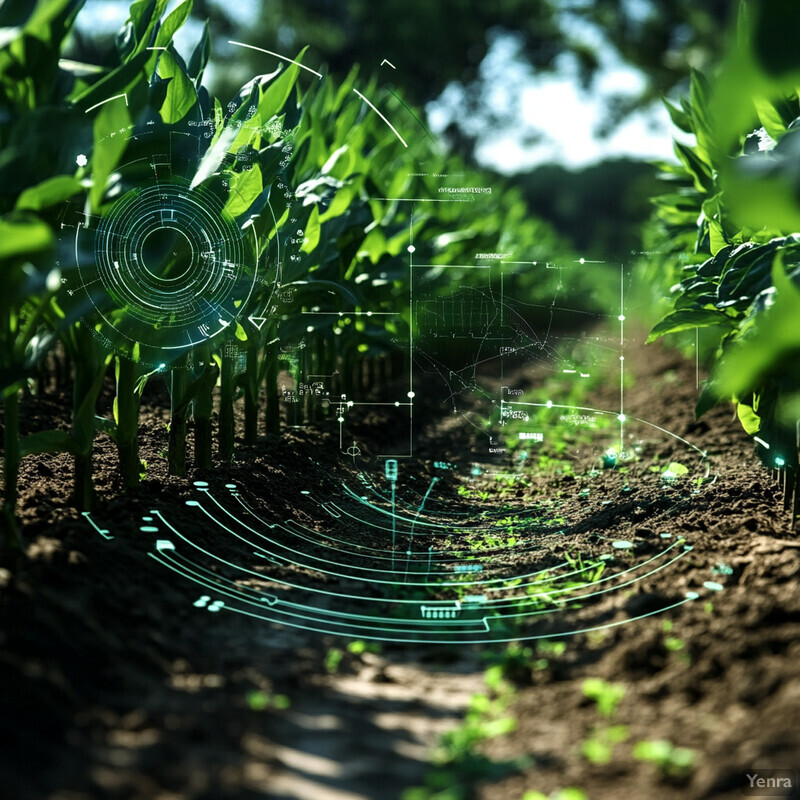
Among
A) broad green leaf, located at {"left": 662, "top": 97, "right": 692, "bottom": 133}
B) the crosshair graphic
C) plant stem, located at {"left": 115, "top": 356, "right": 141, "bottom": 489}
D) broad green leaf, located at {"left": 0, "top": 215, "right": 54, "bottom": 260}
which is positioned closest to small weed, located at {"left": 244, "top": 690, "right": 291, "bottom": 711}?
the crosshair graphic

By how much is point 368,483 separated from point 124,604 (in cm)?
213

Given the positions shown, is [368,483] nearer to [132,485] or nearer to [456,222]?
[132,485]

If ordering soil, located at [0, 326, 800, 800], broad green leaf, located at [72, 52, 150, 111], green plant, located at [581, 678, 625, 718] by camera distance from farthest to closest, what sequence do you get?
broad green leaf, located at [72, 52, 150, 111]
green plant, located at [581, 678, 625, 718]
soil, located at [0, 326, 800, 800]

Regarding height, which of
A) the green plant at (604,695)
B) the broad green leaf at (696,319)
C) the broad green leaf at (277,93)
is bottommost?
the green plant at (604,695)

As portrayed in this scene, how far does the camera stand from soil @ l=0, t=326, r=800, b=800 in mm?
1558

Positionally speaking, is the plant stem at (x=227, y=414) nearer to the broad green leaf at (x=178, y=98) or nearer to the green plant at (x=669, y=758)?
the broad green leaf at (x=178, y=98)

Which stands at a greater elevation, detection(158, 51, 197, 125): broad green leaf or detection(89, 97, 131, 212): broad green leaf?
detection(158, 51, 197, 125): broad green leaf

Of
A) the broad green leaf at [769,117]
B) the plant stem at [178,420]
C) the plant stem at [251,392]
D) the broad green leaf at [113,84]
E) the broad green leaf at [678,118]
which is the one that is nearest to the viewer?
the broad green leaf at [113,84]

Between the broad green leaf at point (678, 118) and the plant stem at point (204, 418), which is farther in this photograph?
the broad green leaf at point (678, 118)

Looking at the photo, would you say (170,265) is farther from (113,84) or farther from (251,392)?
(251,392)

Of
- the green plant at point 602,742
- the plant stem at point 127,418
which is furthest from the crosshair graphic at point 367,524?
the green plant at point 602,742

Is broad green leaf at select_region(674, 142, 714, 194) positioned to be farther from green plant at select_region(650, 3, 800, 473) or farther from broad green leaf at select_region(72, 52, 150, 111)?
broad green leaf at select_region(72, 52, 150, 111)

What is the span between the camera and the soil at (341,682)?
61.3 inches

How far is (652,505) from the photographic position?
3.44 metres
